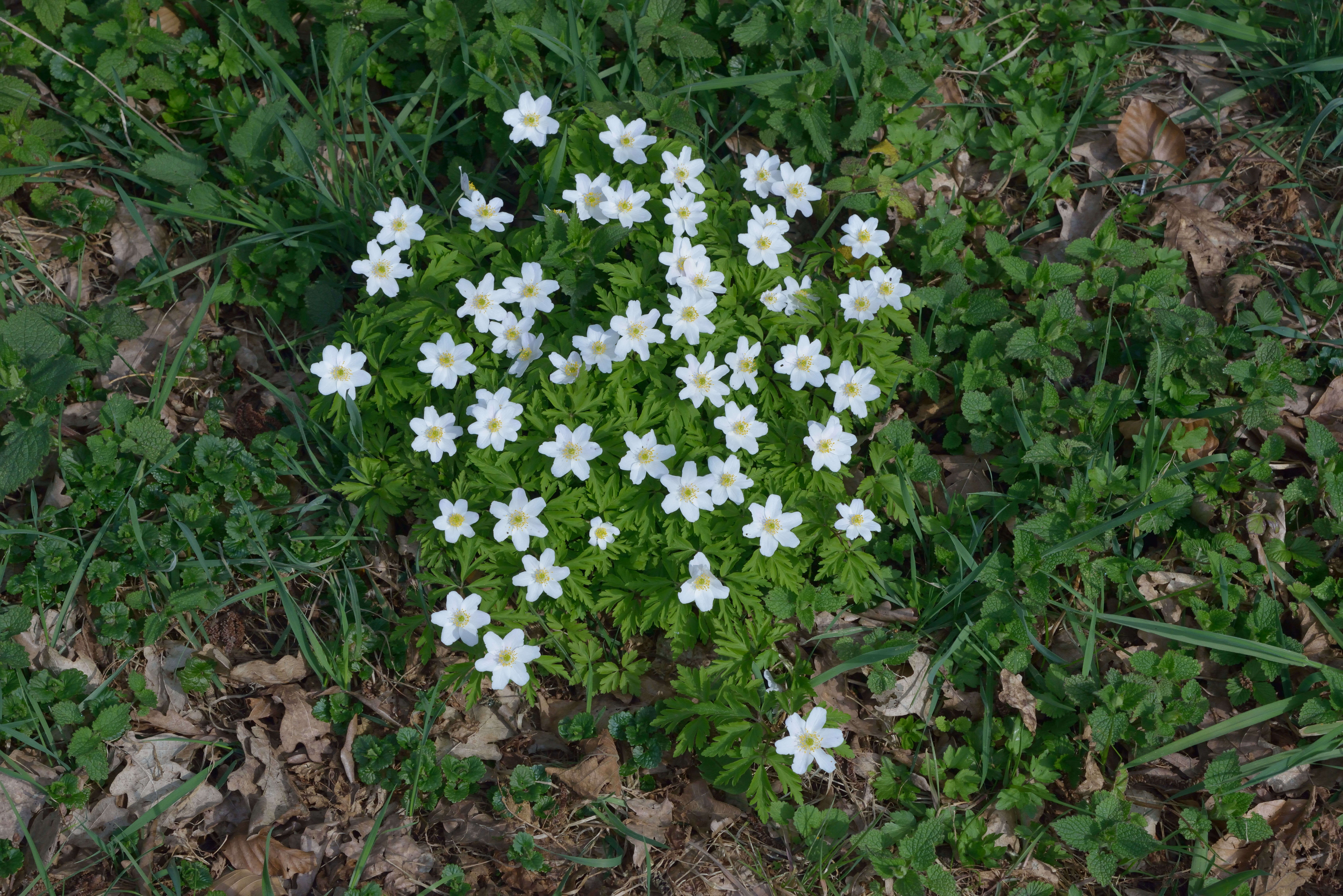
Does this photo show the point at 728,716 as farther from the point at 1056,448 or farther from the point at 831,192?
the point at 831,192

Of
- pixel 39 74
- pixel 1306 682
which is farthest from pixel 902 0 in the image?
pixel 39 74

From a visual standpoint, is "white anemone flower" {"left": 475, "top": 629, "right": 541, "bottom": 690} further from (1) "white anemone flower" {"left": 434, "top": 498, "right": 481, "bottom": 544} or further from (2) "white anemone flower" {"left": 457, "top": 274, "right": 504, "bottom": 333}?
(2) "white anemone flower" {"left": 457, "top": 274, "right": 504, "bottom": 333}

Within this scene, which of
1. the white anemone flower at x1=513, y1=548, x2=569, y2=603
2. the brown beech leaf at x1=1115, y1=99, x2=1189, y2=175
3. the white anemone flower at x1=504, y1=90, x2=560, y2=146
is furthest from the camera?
the brown beech leaf at x1=1115, y1=99, x2=1189, y2=175

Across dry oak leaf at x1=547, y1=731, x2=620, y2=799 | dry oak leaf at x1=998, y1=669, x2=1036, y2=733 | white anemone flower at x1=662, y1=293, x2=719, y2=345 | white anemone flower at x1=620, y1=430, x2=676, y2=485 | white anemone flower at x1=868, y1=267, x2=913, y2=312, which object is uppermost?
white anemone flower at x1=662, y1=293, x2=719, y2=345

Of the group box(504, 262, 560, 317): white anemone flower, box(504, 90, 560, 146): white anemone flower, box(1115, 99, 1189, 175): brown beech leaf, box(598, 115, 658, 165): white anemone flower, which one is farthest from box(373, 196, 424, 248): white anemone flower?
box(1115, 99, 1189, 175): brown beech leaf

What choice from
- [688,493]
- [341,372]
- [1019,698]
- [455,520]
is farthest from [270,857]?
[1019,698]

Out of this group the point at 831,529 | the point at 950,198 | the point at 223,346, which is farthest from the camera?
the point at 950,198
